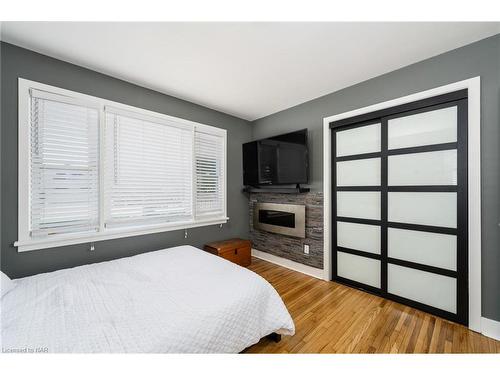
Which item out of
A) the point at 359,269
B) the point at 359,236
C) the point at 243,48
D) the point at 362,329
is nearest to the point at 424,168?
the point at 359,236

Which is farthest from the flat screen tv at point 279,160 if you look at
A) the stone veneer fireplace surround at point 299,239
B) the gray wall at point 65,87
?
the gray wall at point 65,87

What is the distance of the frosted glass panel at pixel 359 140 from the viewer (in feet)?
8.03

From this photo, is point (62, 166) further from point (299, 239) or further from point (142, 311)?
point (299, 239)

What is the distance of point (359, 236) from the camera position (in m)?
2.59

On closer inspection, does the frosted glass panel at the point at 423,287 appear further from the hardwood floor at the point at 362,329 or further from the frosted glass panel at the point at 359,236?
the frosted glass panel at the point at 359,236

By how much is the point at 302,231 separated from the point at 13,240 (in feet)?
10.4

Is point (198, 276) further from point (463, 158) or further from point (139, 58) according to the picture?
point (463, 158)

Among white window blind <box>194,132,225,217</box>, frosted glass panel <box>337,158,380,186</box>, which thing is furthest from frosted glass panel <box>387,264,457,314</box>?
white window blind <box>194,132,225,217</box>

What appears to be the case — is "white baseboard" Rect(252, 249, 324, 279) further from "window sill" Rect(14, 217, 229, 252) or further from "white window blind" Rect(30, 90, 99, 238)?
"white window blind" Rect(30, 90, 99, 238)

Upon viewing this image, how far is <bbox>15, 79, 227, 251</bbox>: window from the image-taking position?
1892 millimetres

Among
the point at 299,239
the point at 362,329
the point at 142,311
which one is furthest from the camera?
the point at 299,239

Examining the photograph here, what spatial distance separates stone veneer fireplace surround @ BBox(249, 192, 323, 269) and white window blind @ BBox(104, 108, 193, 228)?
138 centimetres

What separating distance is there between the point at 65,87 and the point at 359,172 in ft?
11.2
